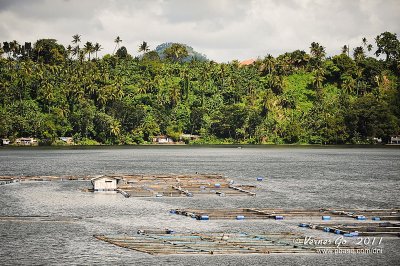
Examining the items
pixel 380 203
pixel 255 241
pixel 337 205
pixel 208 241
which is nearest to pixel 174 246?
pixel 208 241

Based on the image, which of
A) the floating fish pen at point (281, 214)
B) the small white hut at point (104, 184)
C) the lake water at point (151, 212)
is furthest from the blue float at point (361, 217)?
the small white hut at point (104, 184)

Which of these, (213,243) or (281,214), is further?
(281,214)

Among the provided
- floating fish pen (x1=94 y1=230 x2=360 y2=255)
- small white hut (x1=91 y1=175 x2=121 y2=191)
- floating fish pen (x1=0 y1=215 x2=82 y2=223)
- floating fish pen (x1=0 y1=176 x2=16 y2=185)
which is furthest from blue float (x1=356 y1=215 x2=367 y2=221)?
floating fish pen (x1=0 y1=176 x2=16 y2=185)

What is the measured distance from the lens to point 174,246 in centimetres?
4062

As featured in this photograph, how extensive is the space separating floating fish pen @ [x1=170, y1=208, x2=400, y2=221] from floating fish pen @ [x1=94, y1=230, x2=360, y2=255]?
7.58 metres

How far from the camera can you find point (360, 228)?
153 ft

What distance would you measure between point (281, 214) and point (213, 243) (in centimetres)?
1411

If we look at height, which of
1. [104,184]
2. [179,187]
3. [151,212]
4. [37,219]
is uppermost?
[104,184]

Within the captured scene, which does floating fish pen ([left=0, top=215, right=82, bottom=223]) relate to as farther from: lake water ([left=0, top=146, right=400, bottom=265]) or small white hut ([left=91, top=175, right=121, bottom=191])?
small white hut ([left=91, top=175, right=121, bottom=191])

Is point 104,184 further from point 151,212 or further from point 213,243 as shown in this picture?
point 213,243

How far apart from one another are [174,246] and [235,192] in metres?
35.1

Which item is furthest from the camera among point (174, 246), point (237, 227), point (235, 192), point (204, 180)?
point (204, 180)

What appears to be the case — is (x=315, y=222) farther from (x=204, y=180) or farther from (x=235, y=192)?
(x=204, y=180)

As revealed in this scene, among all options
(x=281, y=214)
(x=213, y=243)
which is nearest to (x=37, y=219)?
(x=213, y=243)
